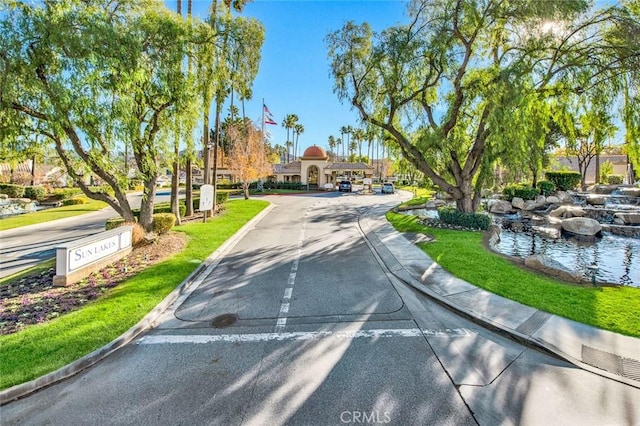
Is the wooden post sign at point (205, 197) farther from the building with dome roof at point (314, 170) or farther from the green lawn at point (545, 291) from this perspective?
the building with dome roof at point (314, 170)

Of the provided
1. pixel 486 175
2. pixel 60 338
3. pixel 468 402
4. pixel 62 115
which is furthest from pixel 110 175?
pixel 486 175

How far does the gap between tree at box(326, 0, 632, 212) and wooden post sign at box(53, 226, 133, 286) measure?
1310 centimetres

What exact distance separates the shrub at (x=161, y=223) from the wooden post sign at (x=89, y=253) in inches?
82.5

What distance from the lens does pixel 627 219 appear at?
704 inches

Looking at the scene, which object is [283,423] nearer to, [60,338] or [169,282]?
[60,338]

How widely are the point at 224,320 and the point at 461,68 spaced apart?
1526cm

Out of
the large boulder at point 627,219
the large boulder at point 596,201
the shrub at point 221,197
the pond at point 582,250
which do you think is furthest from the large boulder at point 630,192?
the shrub at point 221,197

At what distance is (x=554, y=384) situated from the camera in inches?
170

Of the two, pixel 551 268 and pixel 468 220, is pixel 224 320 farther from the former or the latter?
pixel 468 220

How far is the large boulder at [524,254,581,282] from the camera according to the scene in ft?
27.5

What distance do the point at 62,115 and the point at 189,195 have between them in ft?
35.6

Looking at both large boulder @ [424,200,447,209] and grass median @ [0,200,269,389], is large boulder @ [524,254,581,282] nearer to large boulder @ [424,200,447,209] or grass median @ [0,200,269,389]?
grass median @ [0,200,269,389]

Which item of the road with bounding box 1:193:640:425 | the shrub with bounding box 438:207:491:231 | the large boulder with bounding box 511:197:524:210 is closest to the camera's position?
the road with bounding box 1:193:640:425

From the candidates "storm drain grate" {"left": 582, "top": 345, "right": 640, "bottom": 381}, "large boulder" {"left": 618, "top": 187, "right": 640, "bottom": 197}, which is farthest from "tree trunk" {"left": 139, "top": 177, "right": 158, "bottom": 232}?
"large boulder" {"left": 618, "top": 187, "right": 640, "bottom": 197}
